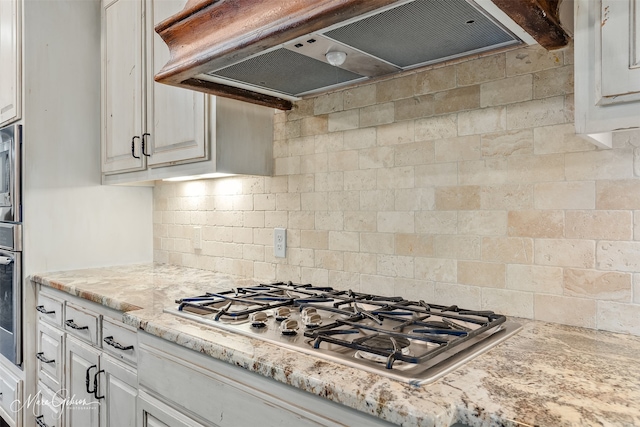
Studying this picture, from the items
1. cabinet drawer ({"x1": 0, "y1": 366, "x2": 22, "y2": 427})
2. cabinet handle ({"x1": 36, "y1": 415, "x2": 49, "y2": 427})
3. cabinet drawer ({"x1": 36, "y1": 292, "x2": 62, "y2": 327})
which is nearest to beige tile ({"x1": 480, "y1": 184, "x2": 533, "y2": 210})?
cabinet drawer ({"x1": 36, "y1": 292, "x2": 62, "y2": 327})

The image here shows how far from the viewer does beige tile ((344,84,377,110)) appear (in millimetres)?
1657

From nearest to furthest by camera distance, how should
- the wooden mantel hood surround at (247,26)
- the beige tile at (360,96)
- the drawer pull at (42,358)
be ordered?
the wooden mantel hood surround at (247,26)
the beige tile at (360,96)
the drawer pull at (42,358)

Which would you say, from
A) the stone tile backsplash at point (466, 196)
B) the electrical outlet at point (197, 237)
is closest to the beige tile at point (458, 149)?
the stone tile backsplash at point (466, 196)

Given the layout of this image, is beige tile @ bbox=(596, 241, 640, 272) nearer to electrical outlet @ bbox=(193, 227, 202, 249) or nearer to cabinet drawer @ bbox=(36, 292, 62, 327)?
electrical outlet @ bbox=(193, 227, 202, 249)

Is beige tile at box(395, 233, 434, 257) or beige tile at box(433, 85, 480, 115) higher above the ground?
beige tile at box(433, 85, 480, 115)

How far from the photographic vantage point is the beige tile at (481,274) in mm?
1358

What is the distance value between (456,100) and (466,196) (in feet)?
1.04

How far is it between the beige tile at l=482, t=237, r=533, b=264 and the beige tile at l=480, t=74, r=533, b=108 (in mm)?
417

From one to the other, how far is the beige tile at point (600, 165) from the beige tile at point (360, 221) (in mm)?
664

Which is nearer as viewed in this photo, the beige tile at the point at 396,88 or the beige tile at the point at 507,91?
the beige tile at the point at 507,91

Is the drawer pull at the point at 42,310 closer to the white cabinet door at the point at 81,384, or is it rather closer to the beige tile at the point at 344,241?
the white cabinet door at the point at 81,384

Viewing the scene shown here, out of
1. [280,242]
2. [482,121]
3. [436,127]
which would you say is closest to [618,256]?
[482,121]

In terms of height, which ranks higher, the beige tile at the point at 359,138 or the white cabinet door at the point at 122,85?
the white cabinet door at the point at 122,85

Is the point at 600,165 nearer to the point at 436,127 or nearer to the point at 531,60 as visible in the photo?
the point at 531,60
